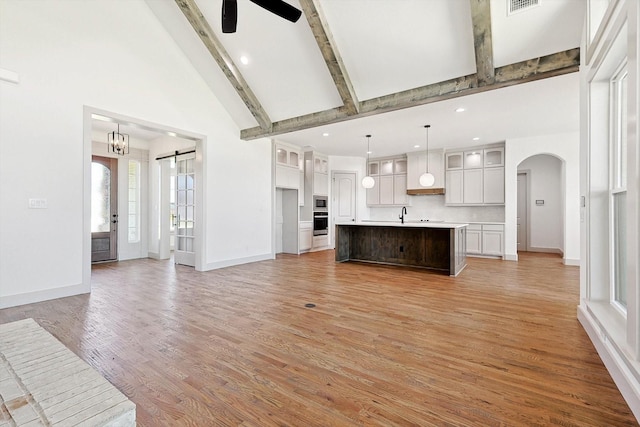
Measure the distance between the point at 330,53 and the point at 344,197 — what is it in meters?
5.50

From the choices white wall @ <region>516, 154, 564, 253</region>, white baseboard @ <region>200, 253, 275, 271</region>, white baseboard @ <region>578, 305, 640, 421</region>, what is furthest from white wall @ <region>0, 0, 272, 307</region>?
white wall @ <region>516, 154, 564, 253</region>

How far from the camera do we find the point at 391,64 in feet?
13.8

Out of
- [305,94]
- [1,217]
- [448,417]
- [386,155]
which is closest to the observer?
[448,417]

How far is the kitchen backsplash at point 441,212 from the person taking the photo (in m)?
7.85

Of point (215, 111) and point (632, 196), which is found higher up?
point (215, 111)

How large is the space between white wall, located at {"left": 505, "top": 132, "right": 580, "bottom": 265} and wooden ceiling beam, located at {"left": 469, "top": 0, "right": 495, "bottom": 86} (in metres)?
4.04

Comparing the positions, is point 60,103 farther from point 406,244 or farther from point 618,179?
point 618,179

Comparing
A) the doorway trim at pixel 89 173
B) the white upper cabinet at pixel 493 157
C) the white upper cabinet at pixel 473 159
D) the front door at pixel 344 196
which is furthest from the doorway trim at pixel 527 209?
the doorway trim at pixel 89 173

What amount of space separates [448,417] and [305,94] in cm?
492

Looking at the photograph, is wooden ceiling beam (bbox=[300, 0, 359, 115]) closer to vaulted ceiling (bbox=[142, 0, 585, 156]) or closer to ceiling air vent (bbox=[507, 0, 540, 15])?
vaulted ceiling (bbox=[142, 0, 585, 156])

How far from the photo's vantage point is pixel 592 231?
272 cm

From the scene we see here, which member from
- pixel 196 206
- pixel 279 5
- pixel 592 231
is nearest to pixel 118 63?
pixel 196 206

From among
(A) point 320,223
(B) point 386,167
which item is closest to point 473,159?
(B) point 386,167

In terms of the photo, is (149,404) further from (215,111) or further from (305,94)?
(215,111)
